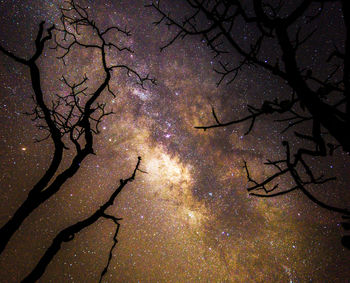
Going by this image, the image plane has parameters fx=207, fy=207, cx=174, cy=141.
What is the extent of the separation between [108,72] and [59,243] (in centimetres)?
361

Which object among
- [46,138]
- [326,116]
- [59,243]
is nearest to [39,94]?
[46,138]

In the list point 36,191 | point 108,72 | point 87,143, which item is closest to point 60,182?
point 36,191

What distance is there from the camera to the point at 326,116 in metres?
1.01

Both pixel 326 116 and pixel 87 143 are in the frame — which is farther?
pixel 87 143

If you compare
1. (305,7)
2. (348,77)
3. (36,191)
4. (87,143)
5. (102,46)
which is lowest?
(348,77)

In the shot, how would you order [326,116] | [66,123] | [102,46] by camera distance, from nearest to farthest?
[326,116] → [66,123] → [102,46]

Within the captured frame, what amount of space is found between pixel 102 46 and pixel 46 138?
244cm

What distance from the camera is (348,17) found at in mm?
907

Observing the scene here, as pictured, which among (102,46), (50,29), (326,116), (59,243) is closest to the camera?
(326,116)

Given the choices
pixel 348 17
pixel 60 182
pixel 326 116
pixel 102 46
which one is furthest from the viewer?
pixel 102 46

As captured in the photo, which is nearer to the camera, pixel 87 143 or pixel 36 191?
pixel 36 191

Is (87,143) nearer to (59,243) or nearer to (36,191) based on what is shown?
(36,191)

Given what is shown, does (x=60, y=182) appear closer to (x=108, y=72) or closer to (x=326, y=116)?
(x=108, y=72)

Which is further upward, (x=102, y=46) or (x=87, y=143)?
(x=102, y=46)
